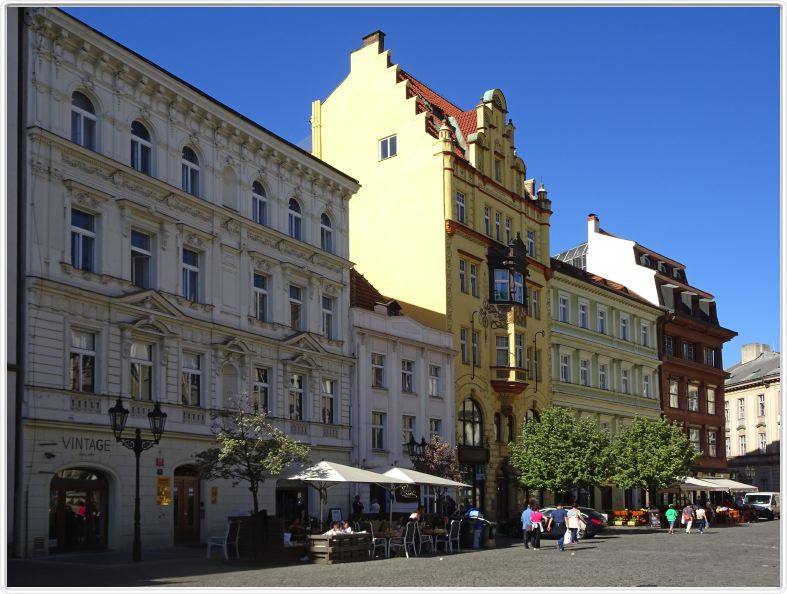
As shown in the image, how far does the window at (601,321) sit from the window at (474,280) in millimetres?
14480

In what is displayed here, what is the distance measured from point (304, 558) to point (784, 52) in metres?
17.4

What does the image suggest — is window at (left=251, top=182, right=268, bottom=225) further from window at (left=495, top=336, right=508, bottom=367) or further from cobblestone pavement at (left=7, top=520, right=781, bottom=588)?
window at (left=495, top=336, right=508, bottom=367)

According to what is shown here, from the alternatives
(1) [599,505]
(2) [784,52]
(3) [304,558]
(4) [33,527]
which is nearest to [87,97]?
(4) [33,527]

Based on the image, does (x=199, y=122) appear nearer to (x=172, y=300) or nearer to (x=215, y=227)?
(x=215, y=227)

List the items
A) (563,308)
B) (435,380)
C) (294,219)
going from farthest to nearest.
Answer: (563,308) < (435,380) < (294,219)

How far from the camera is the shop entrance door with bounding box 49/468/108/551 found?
30.3 metres

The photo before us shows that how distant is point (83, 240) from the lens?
3231cm

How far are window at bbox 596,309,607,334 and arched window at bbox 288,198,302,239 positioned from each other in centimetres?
2956

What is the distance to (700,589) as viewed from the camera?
69.6ft

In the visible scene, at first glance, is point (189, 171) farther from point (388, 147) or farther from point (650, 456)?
point (650, 456)

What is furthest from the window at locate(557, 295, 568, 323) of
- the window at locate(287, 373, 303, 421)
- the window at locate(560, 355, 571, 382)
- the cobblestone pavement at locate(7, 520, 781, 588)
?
the cobblestone pavement at locate(7, 520, 781, 588)

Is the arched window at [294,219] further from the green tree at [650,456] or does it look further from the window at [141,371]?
the green tree at [650,456]

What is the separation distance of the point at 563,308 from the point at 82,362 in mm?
37344

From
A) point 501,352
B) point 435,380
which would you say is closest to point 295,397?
point 435,380
